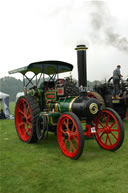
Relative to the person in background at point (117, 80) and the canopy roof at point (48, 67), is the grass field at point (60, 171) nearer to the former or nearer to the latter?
the canopy roof at point (48, 67)

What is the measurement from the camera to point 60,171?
11.6 ft

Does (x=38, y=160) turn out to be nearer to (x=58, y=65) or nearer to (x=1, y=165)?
(x=1, y=165)

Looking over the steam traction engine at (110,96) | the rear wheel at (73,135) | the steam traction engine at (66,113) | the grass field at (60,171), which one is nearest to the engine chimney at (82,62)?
the steam traction engine at (66,113)

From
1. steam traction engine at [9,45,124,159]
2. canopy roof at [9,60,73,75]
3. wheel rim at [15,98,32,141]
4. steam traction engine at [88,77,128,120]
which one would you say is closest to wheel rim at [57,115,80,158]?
steam traction engine at [9,45,124,159]

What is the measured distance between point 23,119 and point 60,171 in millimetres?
2600

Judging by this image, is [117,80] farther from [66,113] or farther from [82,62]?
[66,113]

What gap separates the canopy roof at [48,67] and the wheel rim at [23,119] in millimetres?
854

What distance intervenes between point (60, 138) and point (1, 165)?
50.3 inches

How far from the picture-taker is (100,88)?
385 inches

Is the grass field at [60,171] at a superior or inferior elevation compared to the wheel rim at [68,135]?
inferior

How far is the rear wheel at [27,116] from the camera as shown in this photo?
5.35 m

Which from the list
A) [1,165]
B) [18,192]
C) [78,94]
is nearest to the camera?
[18,192]

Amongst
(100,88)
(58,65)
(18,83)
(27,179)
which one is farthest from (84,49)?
(18,83)

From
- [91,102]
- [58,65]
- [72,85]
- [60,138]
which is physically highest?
[58,65]
